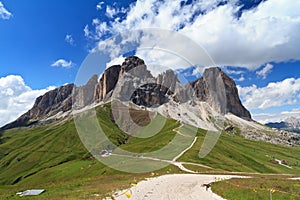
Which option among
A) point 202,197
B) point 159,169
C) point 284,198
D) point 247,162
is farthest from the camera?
point 247,162

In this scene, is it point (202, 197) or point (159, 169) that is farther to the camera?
point (159, 169)

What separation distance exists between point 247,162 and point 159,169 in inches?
3588

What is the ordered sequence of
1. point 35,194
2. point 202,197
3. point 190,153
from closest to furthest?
point 202,197 → point 35,194 → point 190,153

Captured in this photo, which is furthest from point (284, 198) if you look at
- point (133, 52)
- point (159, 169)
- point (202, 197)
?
point (159, 169)

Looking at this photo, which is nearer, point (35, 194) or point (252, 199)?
point (252, 199)

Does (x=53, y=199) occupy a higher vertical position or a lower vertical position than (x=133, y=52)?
lower

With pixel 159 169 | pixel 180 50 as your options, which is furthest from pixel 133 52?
pixel 159 169

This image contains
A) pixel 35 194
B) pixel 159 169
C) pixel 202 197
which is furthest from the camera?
pixel 159 169

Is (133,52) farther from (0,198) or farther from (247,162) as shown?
(247,162)

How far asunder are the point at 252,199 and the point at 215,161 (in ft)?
285

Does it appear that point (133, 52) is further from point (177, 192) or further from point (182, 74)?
point (177, 192)

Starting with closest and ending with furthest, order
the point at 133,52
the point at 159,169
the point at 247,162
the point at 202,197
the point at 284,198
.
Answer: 1. the point at 284,198
2. the point at 202,197
3. the point at 133,52
4. the point at 159,169
5. the point at 247,162

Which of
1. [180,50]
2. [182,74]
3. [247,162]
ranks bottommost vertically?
[247,162]

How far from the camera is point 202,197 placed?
29891 millimetres
